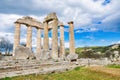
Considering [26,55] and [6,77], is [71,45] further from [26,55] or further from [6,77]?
[6,77]

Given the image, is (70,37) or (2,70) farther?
(70,37)

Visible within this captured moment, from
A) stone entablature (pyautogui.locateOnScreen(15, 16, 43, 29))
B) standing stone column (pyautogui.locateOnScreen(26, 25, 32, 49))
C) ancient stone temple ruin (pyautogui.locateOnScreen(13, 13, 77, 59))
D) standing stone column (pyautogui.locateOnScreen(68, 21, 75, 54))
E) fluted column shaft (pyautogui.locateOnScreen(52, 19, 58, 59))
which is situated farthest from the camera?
standing stone column (pyautogui.locateOnScreen(26, 25, 32, 49))

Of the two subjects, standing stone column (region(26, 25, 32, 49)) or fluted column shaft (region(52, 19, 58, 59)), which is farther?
standing stone column (region(26, 25, 32, 49))

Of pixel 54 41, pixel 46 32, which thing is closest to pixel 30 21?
pixel 46 32

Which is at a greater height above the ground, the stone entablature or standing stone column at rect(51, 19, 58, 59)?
the stone entablature

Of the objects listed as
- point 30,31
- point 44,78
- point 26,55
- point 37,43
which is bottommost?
point 44,78

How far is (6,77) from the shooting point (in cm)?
1226

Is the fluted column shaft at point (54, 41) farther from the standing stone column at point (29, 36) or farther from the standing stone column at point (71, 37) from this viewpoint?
the standing stone column at point (29, 36)

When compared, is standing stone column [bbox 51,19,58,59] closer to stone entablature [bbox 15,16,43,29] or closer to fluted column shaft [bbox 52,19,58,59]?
fluted column shaft [bbox 52,19,58,59]

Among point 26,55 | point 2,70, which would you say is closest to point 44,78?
point 2,70

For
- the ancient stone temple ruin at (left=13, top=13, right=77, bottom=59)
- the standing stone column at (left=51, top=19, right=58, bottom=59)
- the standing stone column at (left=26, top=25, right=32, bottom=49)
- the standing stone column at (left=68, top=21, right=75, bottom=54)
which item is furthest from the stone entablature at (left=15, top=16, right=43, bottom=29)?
the standing stone column at (left=51, top=19, right=58, bottom=59)

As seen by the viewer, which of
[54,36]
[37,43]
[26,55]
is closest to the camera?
[26,55]

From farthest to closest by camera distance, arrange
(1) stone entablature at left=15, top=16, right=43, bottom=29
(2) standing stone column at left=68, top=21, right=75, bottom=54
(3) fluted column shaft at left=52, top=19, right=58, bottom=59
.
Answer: (2) standing stone column at left=68, top=21, right=75, bottom=54 → (1) stone entablature at left=15, top=16, right=43, bottom=29 → (3) fluted column shaft at left=52, top=19, right=58, bottom=59

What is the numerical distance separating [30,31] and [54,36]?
1224 centimetres
